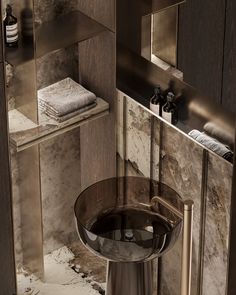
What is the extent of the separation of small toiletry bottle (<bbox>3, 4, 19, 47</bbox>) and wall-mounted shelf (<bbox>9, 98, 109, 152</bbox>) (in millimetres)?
384

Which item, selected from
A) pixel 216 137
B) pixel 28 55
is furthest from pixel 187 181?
pixel 28 55

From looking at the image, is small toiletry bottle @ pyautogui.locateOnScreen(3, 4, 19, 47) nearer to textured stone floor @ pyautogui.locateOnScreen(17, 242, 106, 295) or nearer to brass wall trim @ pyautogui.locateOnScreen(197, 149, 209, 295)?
brass wall trim @ pyautogui.locateOnScreen(197, 149, 209, 295)

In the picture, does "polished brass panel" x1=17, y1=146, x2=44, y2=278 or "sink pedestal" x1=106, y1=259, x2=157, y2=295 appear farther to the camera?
"polished brass panel" x1=17, y1=146, x2=44, y2=278

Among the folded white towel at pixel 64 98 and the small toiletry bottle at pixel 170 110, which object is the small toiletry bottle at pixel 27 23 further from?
the small toiletry bottle at pixel 170 110

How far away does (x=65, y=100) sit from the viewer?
412 cm

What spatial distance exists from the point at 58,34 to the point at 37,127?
0.42 meters

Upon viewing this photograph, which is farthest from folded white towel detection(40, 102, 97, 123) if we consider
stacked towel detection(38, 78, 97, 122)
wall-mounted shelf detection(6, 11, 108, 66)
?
wall-mounted shelf detection(6, 11, 108, 66)

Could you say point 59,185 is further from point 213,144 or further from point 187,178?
point 213,144

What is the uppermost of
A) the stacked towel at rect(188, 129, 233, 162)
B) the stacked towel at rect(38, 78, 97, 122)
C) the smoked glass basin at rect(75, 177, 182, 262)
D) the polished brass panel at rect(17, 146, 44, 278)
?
the smoked glass basin at rect(75, 177, 182, 262)

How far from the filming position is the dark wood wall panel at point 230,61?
3.46m

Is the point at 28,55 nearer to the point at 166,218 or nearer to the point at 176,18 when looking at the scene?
the point at 176,18

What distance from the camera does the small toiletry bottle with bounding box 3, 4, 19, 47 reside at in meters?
3.82

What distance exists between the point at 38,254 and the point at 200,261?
91 centimetres

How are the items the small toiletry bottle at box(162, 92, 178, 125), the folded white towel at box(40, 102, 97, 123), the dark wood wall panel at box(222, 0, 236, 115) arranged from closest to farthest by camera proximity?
the dark wood wall panel at box(222, 0, 236, 115) < the small toiletry bottle at box(162, 92, 178, 125) < the folded white towel at box(40, 102, 97, 123)
